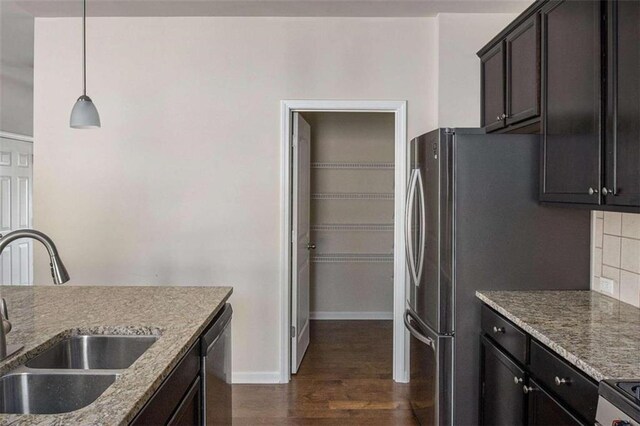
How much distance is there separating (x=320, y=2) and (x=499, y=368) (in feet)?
8.46

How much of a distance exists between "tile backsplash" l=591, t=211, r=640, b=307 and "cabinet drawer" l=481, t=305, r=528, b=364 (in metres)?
0.63

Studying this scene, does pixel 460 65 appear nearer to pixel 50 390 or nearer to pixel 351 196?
pixel 351 196

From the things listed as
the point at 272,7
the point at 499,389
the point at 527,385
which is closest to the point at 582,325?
the point at 527,385

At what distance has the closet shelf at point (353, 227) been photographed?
18.5ft

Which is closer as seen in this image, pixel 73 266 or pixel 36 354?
pixel 36 354

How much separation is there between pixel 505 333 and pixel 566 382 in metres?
0.55

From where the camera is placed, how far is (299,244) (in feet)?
13.2

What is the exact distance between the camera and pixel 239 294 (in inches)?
147

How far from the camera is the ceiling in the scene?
340cm

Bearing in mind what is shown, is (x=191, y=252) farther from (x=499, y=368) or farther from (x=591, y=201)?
(x=591, y=201)

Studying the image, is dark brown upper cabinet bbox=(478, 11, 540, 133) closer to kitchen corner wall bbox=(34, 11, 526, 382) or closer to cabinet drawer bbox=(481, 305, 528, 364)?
kitchen corner wall bbox=(34, 11, 526, 382)

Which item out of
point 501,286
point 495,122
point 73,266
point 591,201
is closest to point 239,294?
point 73,266

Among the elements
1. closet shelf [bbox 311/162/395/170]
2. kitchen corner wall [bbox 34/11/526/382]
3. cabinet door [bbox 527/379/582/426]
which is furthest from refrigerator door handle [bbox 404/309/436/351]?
closet shelf [bbox 311/162/395/170]

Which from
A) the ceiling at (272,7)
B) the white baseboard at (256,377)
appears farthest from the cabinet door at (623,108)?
the white baseboard at (256,377)
